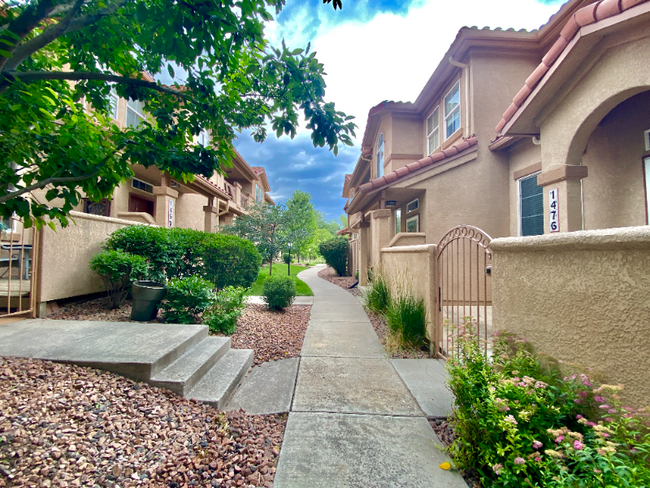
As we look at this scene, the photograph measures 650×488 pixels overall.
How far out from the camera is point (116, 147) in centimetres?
269

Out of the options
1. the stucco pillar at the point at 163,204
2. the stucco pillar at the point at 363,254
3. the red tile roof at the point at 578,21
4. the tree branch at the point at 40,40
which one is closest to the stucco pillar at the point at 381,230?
the stucco pillar at the point at 363,254

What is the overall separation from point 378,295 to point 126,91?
6.08 metres

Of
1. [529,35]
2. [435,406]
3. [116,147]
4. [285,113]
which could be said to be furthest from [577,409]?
→ [529,35]

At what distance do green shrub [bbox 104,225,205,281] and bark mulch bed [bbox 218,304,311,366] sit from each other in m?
1.91

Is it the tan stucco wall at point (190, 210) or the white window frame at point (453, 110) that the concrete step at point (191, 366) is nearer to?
the white window frame at point (453, 110)

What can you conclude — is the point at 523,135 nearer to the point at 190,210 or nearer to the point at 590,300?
the point at 590,300

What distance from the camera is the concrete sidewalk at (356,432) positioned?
2268 millimetres

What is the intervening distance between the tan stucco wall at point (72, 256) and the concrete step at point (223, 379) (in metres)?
3.35

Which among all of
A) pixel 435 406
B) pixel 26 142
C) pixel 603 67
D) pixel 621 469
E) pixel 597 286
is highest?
pixel 603 67

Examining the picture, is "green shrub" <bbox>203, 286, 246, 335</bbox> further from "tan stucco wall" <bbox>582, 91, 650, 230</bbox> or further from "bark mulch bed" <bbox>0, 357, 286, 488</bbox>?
"tan stucco wall" <bbox>582, 91, 650, 230</bbox>

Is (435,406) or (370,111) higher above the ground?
(370,111)

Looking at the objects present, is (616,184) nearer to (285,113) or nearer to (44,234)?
(285,113)

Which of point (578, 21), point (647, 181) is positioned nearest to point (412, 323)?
point (647, 181)

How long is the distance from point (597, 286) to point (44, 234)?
23.2ft
